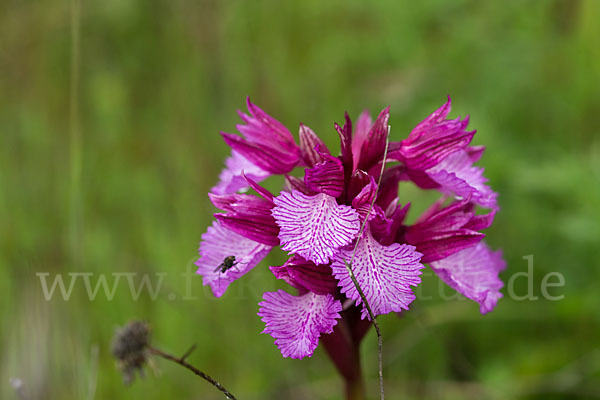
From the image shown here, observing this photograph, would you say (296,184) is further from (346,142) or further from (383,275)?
(383,275)

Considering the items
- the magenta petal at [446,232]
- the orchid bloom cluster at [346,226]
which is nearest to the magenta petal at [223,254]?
the orchid bloom cluster at [346,226]

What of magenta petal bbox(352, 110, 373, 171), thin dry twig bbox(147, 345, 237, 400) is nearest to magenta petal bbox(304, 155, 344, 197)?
magenta petal bbox(352, 110, 373, 171)

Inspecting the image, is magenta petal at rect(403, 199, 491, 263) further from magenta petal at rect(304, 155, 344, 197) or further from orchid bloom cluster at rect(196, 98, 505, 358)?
magenta petal at rect(304, 155, 344, 197)

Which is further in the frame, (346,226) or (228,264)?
(228,264)

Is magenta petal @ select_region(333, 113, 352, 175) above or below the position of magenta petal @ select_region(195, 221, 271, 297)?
above

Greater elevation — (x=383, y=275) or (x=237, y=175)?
(x=237, y=175)

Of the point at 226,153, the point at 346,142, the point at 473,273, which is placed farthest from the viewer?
the point at 226,153

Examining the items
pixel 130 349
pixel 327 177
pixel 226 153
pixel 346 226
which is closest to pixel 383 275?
pixel 346 226

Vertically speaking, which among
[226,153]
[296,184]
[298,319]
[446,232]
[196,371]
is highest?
[226,153]

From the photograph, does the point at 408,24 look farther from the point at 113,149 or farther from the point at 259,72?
the point at 113,149
